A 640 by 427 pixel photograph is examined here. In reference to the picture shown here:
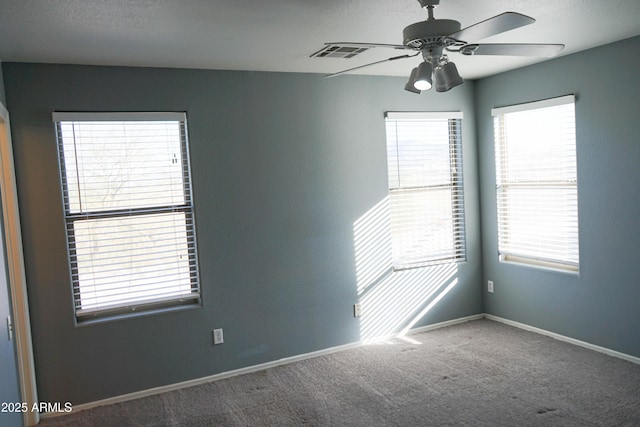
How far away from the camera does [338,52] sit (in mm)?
3557

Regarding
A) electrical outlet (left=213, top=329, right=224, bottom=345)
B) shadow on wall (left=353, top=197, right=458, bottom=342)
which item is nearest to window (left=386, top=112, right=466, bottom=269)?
shadow on wall (left=353, top=197, right=458, bottom=342)

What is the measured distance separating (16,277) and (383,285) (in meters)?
2.85

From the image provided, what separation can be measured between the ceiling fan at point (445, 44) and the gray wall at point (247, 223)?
1.73 metres

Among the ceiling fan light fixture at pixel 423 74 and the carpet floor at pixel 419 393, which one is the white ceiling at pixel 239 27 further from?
the carpet floor at pixel 419 393

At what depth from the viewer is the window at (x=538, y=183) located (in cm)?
429

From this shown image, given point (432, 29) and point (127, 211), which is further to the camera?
point (127, 211)

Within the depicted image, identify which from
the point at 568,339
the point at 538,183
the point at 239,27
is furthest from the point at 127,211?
the point at 568,339

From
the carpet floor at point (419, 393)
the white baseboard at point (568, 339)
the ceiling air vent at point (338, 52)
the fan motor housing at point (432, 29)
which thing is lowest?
the carpet floor at point (419, 393)

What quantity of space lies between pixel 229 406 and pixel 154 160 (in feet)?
5.92

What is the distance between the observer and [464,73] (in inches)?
185

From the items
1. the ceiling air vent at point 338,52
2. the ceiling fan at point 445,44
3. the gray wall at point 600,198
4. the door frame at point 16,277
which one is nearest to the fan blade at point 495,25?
the ceiling fan at point 445,44

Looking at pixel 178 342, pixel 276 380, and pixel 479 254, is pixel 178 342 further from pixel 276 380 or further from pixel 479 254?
pixel 479 254

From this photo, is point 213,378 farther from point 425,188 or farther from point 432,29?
point 432,29

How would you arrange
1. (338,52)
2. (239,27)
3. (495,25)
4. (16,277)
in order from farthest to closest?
(338,52), (16,277), (239,27), (495,25)
